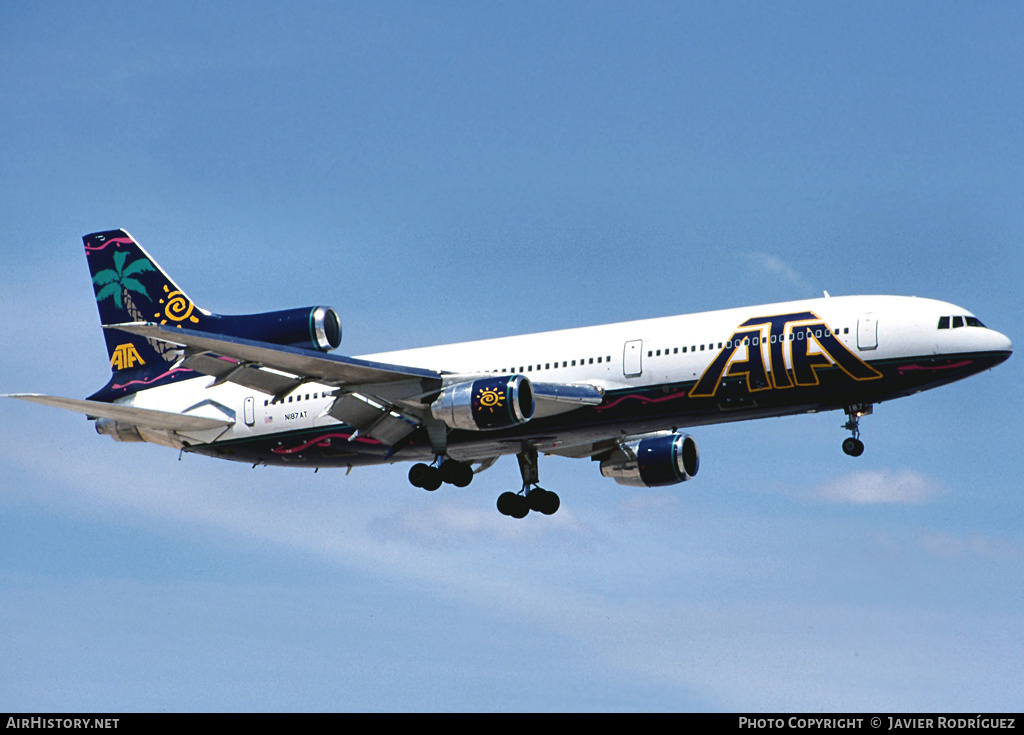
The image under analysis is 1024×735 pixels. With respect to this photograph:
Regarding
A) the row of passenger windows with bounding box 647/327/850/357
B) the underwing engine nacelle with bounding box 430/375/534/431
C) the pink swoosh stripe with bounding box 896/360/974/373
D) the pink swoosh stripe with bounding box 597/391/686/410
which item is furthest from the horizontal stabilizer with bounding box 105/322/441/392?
the pink swoosh stripe with bounding box 896/360/974/373

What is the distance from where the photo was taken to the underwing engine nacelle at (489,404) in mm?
43562

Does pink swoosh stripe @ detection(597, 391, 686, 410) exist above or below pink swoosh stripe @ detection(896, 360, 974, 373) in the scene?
below

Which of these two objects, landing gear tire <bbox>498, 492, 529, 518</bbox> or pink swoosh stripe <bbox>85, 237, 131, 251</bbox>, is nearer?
landing gear tire <bbox>498, 492, 529, 518</bbox>

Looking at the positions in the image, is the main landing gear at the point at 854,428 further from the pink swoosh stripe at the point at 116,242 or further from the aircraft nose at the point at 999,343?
the pink swoosh stripe at the point at 116,242

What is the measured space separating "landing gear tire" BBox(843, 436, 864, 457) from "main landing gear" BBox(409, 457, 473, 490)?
13483mm

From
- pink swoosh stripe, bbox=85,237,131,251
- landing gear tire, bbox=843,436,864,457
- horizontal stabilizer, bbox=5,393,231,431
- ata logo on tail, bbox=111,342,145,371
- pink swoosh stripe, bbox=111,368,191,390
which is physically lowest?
landing gear tire, bbox=843,436,864,457

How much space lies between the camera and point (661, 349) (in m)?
44.0

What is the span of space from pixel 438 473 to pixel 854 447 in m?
14.6

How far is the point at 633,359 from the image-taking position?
4431 centimetres

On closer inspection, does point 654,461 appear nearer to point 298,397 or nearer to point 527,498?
point 527,498

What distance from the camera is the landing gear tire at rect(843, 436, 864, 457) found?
42875mm

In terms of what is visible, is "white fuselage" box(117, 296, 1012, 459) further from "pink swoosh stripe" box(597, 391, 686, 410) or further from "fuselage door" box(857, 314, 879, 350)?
"pink swoosh stripe" box(597, 391, 686, 410)

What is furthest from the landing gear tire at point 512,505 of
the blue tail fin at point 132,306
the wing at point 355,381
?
the blue tail fin at point 132,306
